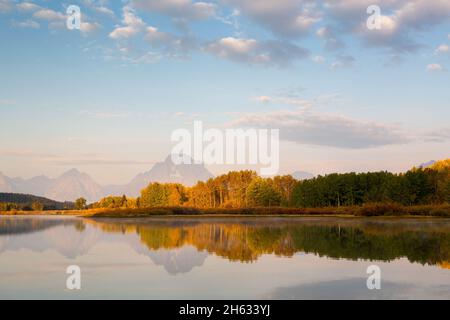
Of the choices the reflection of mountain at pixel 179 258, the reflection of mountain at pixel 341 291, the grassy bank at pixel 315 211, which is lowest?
the grassy bank at pixel 315 211

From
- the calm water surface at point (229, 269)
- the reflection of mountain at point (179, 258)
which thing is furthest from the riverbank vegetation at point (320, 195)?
the reflection of mountain at point (179, 258)

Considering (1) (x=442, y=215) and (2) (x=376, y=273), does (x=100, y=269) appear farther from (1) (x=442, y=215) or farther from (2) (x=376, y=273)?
(1) (x=442, y=215)

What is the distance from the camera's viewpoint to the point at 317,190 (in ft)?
342

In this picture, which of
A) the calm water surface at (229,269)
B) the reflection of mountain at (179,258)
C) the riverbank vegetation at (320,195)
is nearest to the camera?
the calm water surface at (229,269)

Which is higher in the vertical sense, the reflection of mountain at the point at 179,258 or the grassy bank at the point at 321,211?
the reflection of mountain at the point at 179,258

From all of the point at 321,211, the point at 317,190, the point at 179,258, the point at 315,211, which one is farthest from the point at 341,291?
the point at 317,190

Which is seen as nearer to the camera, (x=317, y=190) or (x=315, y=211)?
(x=315, y=211)

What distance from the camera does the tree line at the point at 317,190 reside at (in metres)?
90.7

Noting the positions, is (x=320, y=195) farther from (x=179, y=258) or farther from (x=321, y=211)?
(x=179, y=258)

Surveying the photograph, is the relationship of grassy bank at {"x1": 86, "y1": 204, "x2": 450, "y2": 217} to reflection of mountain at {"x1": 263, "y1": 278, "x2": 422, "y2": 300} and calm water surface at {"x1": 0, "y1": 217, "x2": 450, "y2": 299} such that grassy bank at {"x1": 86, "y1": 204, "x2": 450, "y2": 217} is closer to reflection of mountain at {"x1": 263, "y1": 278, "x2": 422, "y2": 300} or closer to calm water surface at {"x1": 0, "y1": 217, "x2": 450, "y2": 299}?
calm water surface at {"x1": 0, "y1": 217, "x2": 450, "y2": 299}

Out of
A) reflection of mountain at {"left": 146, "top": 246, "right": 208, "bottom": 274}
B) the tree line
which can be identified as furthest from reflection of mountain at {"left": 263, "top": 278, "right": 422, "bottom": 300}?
the tree line

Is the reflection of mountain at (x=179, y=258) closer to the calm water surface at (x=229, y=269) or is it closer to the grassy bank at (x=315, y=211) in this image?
the calm water surface at (x=229, y=269)

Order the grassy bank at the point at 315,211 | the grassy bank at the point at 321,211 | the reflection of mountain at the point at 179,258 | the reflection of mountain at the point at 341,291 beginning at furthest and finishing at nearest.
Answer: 1. the grassy bank at the point at 315,211
2. the grassy bank at the point at 321,211
3. the reflection of mountain at the point at 179,258
4. the reflection of mountain at the point at 341,291
